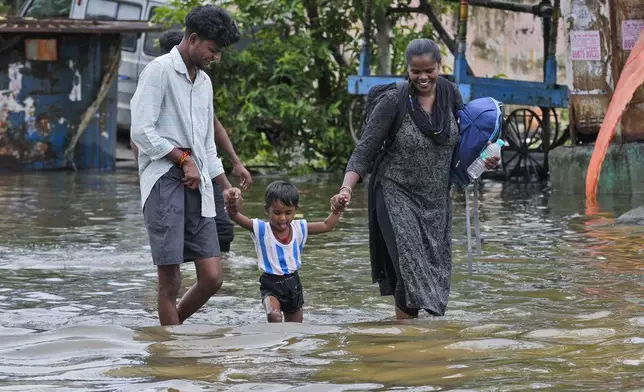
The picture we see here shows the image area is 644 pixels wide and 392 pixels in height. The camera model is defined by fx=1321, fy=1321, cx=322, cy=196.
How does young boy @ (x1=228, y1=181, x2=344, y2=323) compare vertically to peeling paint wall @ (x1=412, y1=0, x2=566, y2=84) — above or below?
below

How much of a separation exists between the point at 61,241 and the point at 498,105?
5.27m

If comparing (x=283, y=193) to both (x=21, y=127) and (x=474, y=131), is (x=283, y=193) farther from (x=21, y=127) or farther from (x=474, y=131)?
(x=21, y=127)

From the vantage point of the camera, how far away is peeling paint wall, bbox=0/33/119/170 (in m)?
19.2

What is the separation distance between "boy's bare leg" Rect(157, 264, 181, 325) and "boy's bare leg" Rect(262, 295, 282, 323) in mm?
452

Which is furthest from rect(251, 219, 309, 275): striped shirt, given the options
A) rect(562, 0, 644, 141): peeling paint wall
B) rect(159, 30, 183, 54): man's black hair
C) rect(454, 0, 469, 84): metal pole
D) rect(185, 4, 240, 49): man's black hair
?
rect(454, 0, 469, 84): metal pole

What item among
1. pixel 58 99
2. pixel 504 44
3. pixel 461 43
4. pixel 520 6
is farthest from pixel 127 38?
pixel 504 44

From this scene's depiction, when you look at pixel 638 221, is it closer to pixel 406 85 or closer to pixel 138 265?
pixel 138 265

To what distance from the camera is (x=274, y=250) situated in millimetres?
6707

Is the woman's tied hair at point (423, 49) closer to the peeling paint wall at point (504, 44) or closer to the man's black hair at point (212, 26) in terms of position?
the man's black hair at point (212, 26)

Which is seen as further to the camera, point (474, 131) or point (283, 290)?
point (283, 290)

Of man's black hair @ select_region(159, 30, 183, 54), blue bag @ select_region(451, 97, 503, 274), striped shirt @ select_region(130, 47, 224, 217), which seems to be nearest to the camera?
striped shirt @ select_region(130, 47, 224, 217)

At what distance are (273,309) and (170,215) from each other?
86cm

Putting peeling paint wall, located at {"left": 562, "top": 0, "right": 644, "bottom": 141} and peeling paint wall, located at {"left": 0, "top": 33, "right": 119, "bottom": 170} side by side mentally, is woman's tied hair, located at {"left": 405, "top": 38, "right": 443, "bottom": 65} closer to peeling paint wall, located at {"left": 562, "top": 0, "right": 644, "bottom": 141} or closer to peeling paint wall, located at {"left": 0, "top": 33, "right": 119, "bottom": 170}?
peeling paint wall, located at {"left": 562, "top": 0, "right": 644, "bottom": 141}

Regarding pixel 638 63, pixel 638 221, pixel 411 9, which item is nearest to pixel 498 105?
pixel 638 221
